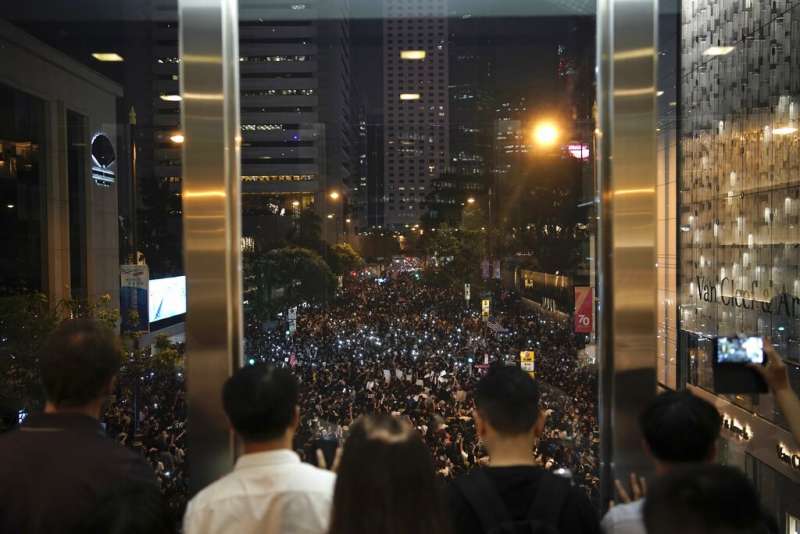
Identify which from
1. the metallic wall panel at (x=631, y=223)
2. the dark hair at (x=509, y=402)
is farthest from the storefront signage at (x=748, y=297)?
the dark hair at (x=509, y=402)

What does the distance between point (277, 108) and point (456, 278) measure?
1991mm

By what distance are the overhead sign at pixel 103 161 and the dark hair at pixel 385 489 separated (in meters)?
6.32

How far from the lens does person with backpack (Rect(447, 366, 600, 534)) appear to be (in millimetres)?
1233

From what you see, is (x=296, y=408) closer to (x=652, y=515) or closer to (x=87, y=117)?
(x=652, y=515)

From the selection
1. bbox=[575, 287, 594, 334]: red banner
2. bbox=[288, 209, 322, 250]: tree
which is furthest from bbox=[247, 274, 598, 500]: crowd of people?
bbox=[288, 209, 322, 250]: tree

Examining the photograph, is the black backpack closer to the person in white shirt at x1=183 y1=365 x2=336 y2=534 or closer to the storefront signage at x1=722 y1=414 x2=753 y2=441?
the person in white shirt at x1=183 y1=365 x2=336 y2=534

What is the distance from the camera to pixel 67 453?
4.38ft

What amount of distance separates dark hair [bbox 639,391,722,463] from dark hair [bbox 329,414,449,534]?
54cm

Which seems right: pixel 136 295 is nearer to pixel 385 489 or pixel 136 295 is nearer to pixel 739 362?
pixel 739 362

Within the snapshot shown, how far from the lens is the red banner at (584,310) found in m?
2.57

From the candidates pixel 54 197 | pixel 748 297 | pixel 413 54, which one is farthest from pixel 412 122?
pixel 748 297

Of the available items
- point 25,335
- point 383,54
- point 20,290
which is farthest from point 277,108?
point 20,290

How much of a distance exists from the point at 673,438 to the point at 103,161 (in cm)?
736

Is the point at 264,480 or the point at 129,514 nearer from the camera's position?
the point at 129,514
